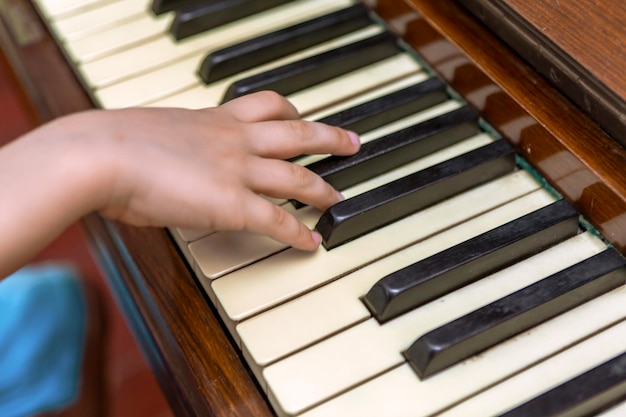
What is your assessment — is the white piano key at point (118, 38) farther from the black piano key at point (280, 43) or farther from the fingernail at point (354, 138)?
the fingernail at point (354, 138)

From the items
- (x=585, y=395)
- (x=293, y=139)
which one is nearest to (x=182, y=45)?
(x=293, y=139)

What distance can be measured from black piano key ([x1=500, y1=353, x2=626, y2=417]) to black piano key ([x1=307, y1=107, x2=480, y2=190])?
0.39m

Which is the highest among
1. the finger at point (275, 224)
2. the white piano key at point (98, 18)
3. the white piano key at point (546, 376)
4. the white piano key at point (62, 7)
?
the white piano key at point (62, 7)

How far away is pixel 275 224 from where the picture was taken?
38.4 inches

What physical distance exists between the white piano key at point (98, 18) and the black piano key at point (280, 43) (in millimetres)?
207

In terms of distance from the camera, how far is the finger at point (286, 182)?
1003 millimetres

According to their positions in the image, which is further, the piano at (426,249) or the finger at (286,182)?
the finger at (286,182)

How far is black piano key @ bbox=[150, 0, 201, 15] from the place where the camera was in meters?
1.35

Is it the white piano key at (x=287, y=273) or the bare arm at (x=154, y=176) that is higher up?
the bare arm at (x=154, y=176)

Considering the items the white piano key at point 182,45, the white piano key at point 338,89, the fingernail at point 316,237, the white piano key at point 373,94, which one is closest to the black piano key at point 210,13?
the white piano key at point 182,45

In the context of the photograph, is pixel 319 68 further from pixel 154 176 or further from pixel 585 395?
pixel 585 395

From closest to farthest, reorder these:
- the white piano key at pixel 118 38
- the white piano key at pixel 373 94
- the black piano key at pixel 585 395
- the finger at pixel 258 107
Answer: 1. the black piano key at pixel 585 395
2. the finger at pixel 258 107
3. the white piano key at pixel 373 94
4. the white piano key at pixel 118 38

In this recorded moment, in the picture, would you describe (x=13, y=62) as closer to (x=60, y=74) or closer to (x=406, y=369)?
(x=60, y=74)

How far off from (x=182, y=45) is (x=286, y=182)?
0.43 meters
